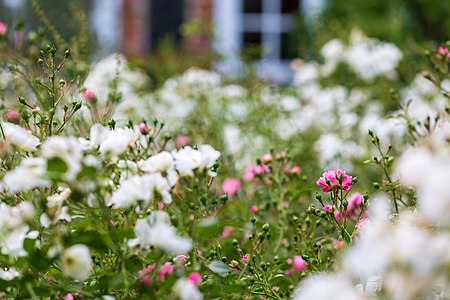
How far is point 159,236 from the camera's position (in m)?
0.95

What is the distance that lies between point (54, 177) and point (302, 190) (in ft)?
2.53

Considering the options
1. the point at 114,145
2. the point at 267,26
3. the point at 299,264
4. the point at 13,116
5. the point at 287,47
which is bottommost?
the point at 287,47

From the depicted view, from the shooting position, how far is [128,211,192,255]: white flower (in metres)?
0.94

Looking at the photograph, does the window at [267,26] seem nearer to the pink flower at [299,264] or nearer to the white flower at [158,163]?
the pink flower at [299,264]

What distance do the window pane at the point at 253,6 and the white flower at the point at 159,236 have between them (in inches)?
265

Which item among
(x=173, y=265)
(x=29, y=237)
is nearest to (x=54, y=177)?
(x=29, y=237)

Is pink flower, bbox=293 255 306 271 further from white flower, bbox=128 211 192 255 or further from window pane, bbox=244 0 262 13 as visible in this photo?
window pane, bbox=244 0 262 13

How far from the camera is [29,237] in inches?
41.0

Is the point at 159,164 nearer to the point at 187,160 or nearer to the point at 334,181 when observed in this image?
the point at 187,160

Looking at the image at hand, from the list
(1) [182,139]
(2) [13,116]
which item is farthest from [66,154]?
(1) [182,139]

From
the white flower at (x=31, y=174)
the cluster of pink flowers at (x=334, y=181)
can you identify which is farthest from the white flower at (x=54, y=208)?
the cluster of pink flowers at (x=334, y=181)

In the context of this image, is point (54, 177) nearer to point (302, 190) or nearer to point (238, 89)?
point (302, 190)

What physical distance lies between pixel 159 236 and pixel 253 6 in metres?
6.81

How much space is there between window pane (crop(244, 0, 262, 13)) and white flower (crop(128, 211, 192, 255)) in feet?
22.1
